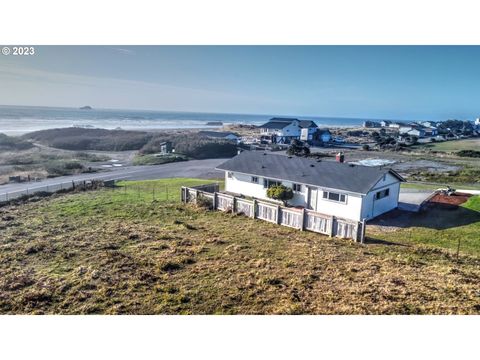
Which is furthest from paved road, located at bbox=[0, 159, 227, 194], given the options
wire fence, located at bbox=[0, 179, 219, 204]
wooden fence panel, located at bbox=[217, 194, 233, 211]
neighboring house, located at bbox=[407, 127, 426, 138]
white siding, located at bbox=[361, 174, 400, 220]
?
neighboring house, located at bbox=[407, 127, 426, 138]

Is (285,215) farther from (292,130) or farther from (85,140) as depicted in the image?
(292,130)

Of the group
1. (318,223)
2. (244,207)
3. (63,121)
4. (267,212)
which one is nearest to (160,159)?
(244,207)

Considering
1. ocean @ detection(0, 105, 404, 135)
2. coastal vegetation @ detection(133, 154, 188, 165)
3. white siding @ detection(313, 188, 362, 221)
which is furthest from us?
ocean @ detection(0, 105, 404, 135)

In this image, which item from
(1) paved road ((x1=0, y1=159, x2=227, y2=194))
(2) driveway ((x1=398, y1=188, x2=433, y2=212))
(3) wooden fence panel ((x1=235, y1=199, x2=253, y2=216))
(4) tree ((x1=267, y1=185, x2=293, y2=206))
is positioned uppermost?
(4) tree ((x1=267, y1=185, x2=293, y2=206))

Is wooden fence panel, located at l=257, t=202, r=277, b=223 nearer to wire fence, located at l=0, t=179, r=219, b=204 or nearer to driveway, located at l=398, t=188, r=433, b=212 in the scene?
wire fence, located at l=0, t=179, r=219, b=204

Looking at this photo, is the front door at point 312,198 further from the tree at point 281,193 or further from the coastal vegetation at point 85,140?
the coastal vegetation at point 85,140

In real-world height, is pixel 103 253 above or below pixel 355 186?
below

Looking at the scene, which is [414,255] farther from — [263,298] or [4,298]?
[4,298]

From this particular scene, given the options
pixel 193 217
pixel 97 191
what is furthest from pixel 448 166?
pixel 97 191
